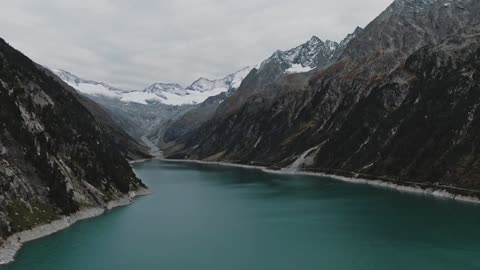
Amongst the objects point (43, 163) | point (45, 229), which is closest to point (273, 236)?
point (45, 229)

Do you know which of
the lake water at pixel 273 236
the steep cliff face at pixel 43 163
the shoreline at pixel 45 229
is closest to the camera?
the shoreline at pixel 45 229

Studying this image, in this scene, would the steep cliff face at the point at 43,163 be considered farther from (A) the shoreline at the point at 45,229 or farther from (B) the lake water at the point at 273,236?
(B) the lake water at the point at 273,236

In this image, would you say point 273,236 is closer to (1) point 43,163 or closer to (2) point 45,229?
(2) point 45,229

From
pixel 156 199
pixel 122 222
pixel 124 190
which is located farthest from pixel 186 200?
pixel 122 222

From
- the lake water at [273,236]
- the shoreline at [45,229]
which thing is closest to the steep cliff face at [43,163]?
the shoreline at [45,229]

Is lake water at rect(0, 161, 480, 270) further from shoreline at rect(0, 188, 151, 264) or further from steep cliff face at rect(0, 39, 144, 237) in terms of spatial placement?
steep cliff face at rect(0, 39, 144, 237)

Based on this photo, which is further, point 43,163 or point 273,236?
point 43,163
